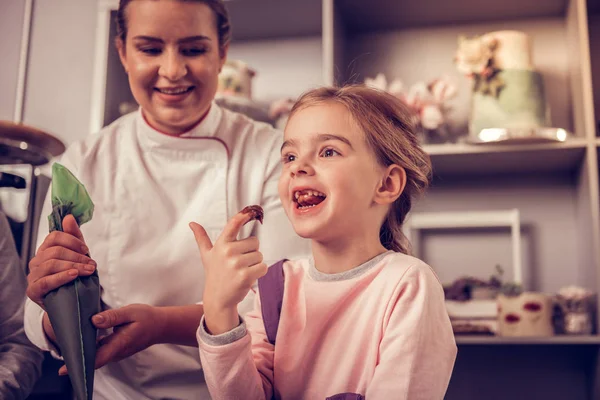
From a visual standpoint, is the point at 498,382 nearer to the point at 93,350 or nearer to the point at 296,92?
the point at 296,92

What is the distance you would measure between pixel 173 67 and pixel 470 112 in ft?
3.24

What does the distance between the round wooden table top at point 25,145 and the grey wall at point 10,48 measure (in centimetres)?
92

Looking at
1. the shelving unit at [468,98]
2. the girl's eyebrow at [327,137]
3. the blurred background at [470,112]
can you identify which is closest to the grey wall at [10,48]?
the blurred background at [470,112]

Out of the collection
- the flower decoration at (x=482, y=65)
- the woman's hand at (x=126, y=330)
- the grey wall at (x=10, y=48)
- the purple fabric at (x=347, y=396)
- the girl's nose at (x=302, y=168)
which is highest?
the grey wall at (x=10, y=48)

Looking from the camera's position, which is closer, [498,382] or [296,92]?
[498,382]

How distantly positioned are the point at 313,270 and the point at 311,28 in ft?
4.07

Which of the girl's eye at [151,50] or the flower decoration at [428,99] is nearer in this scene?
the girl's eye at [151,50]

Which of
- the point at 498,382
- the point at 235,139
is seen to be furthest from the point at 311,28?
the point at 498,382

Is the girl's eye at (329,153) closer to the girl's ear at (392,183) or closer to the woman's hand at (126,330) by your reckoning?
the girl's ear at (392,183)

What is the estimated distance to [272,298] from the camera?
92 cm

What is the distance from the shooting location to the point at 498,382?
183cm

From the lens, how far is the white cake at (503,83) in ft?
5.42

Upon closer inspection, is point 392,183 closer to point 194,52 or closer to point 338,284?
point 338,284

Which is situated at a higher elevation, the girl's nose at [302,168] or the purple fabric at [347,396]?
the girl's nose at [302,168]
